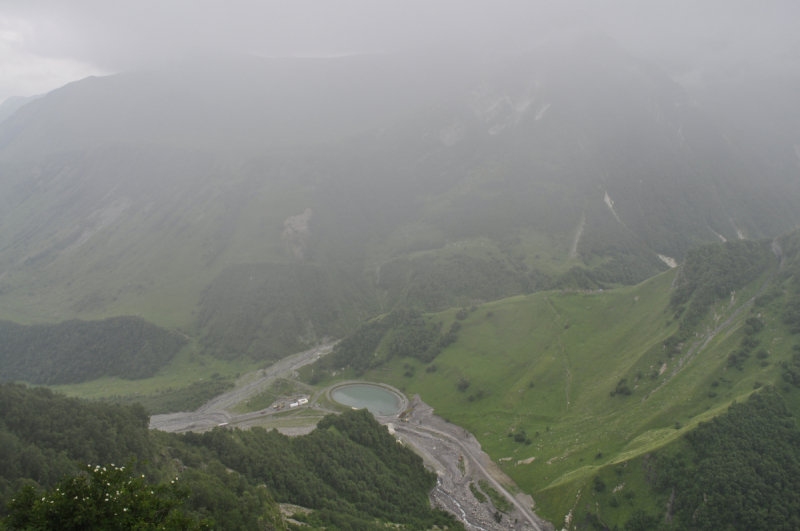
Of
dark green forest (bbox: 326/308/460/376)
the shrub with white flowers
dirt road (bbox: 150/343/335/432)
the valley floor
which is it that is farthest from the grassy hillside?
the shrub with white flowers

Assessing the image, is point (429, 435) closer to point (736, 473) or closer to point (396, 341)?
point (396, 341)

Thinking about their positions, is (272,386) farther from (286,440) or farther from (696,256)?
(696,256)

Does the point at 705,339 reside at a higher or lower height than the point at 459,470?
higher

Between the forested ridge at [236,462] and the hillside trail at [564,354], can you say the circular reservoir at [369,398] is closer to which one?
the forested ridge at [236,462]

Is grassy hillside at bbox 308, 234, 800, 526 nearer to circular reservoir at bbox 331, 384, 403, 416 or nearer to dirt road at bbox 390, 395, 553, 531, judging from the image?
dirt road at bbox 390, 395, 553, 531

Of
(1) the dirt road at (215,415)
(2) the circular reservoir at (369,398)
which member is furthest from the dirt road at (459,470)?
(1) the dirt road at (215,415)

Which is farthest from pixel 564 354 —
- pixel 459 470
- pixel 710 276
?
pixel 459 470
